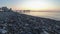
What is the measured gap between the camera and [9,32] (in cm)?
700

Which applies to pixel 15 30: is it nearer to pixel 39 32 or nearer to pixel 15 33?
pixel 15 33

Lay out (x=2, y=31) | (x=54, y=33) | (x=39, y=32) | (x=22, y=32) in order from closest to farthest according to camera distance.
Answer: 1. (x=2, y=31)
2. (x=22, y=32)
3. (x=39, y=32)
4. (x=54, y=33)

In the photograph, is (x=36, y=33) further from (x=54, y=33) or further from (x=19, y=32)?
(x=54, y=33)

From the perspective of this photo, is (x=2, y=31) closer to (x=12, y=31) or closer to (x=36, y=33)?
(x=12, y=31)

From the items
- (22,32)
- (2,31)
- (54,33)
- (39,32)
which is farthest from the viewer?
(54,33)

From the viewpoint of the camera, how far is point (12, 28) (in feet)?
25.4

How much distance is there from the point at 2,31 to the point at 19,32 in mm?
783

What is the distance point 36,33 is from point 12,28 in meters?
1.12

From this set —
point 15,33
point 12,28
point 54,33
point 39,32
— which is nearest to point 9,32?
point 15,33

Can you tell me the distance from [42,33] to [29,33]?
67 centimetres

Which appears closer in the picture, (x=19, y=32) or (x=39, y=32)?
(x=19, y=32)

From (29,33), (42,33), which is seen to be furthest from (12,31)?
(42,33)

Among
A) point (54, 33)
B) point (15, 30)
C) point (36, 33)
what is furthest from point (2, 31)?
point (54, 33)

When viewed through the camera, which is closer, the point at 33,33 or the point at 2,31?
the point at 2,31
